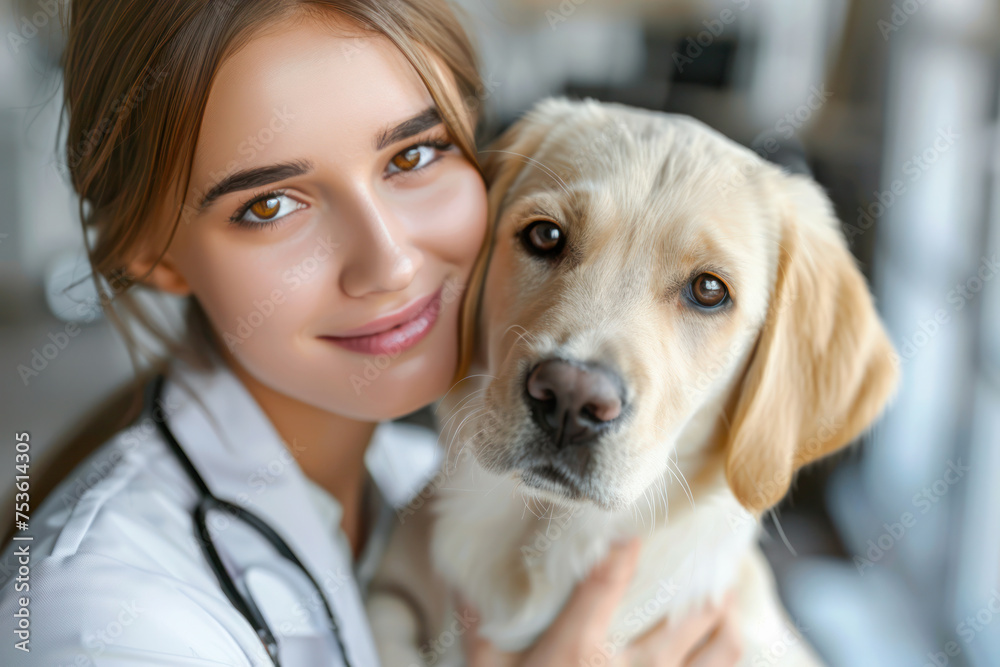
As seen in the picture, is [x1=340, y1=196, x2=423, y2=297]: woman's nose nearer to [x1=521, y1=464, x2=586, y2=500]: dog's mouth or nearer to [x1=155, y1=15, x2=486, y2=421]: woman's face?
[x1=155, y1=15, x2=486, y2=421]: woman's face

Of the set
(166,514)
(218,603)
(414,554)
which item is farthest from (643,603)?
(166,514)

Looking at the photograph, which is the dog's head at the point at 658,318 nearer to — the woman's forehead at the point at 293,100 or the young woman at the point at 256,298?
the young woman at the point at 256,298

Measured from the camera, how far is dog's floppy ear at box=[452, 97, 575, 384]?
142cm

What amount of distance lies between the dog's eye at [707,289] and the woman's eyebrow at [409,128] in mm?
610

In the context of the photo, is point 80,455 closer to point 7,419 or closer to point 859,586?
point 7,419

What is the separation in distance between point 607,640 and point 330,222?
44.2 inches

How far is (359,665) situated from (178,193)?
1.05 m

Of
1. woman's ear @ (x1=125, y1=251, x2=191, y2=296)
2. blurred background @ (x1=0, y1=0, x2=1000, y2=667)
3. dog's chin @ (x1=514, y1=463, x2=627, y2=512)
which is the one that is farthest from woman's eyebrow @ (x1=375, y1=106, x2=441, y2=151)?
dog's chin @ (x1=514, y1=463, x2=627, y2=512)

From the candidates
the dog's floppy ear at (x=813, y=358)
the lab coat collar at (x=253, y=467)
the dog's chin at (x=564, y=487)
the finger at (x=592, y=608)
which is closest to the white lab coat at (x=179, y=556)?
the lab coat collar at (x=253, y=467)

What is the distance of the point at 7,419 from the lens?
1.38m

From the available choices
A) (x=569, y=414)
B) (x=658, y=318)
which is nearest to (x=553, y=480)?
(x=569, y=414)

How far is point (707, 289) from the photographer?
128 cm

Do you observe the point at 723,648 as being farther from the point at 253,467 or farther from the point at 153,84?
the point at 153,84

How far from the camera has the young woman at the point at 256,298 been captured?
1051mm
